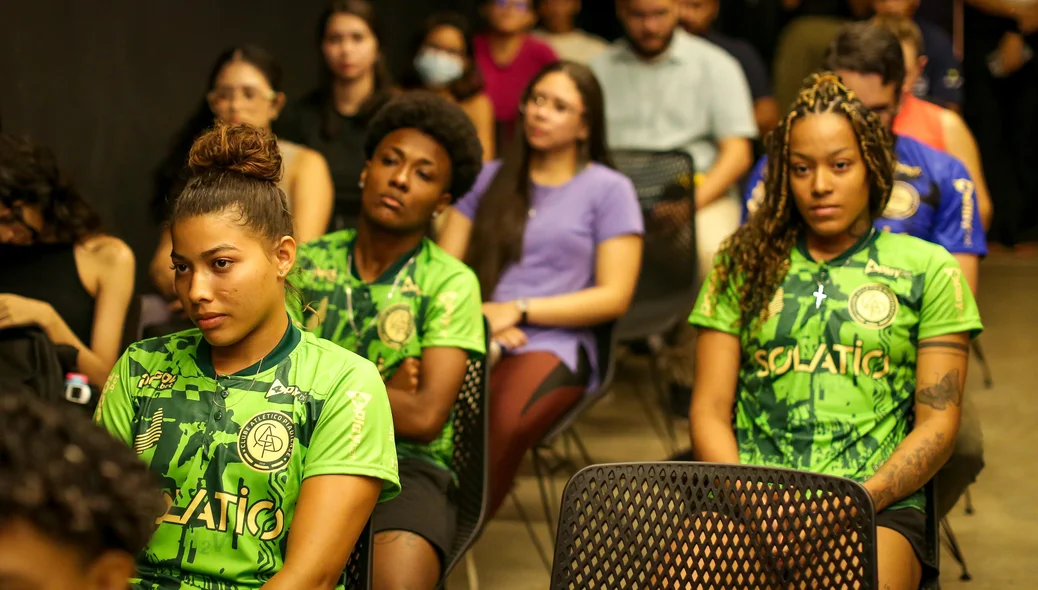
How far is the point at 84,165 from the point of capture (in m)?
4.00

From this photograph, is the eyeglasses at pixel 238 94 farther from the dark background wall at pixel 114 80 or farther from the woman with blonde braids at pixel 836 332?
the woman with blonde braids at pixel 836 332

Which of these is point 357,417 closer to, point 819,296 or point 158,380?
point 158,380

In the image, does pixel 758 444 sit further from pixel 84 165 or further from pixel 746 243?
pixel 84 165

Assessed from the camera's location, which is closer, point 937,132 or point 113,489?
point 113,489

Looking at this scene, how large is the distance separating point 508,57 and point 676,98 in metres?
0.80

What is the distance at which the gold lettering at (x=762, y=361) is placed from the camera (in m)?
2.36

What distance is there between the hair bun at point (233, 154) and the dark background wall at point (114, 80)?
6.86 feet

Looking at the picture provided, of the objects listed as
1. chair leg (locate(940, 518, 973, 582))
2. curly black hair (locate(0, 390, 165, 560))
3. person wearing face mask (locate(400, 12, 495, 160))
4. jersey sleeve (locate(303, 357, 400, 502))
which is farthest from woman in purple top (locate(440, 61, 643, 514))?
curly black hair (locate(0, 390, 165, 560))

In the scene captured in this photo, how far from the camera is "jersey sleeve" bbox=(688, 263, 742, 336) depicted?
241 cm

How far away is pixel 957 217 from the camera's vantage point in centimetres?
306

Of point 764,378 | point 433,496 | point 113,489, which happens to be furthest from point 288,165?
point 113,489

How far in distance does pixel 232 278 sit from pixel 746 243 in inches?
43.9

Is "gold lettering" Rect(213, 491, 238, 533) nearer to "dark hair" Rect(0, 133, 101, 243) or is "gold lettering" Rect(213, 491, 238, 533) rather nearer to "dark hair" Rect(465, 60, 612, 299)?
"dark hair" Rect(0, 133, 101, 243)

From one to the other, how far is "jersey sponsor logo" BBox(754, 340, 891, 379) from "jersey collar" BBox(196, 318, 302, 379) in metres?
0.98
